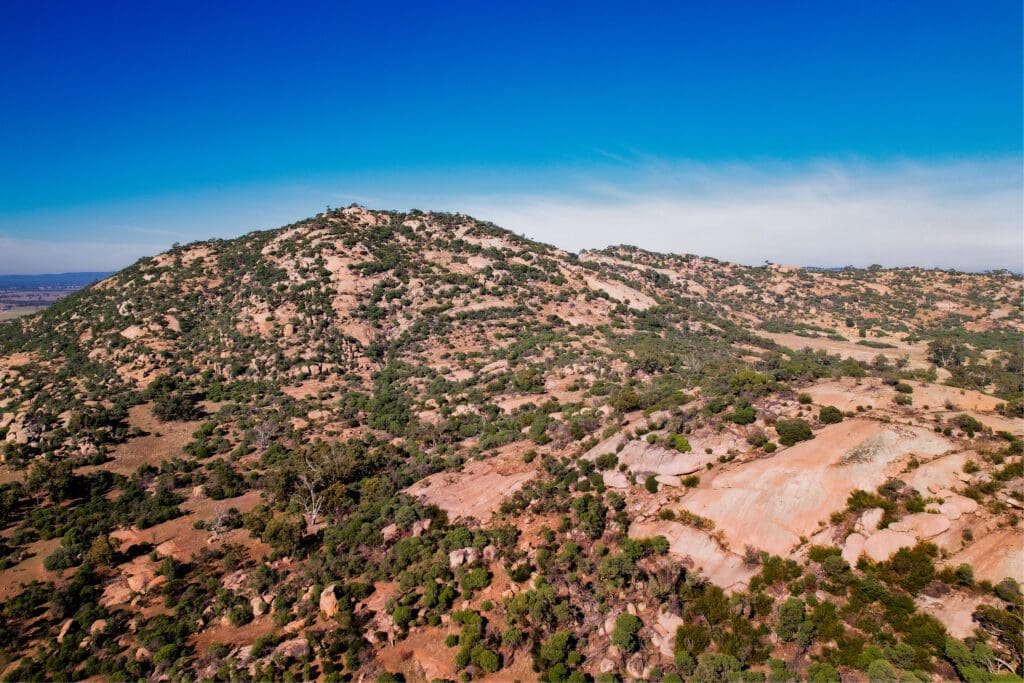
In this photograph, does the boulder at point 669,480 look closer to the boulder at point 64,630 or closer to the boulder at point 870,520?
the boulder at point 870,520

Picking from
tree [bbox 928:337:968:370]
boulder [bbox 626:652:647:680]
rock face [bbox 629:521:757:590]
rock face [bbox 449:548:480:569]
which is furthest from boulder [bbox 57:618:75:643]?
tree [bbox 928:337:968:370]

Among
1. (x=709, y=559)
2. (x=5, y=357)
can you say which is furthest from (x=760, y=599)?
(x=5, y=357)

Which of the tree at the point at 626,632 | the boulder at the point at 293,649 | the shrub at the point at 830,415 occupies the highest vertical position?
the shrub at the point at 830,415

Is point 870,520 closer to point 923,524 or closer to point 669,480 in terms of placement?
point 923,524

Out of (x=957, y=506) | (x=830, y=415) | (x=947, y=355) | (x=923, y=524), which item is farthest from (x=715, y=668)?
(x=947, y=355)

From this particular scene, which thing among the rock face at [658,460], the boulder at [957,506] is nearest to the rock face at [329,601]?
the rock face at [658,460]

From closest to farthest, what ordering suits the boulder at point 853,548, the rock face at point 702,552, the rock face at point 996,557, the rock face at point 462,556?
1. the rock face at point 996,557
2. the boulder at point 853,548
3. the rock face at point 702,552
4. the rock face at point 462,556
